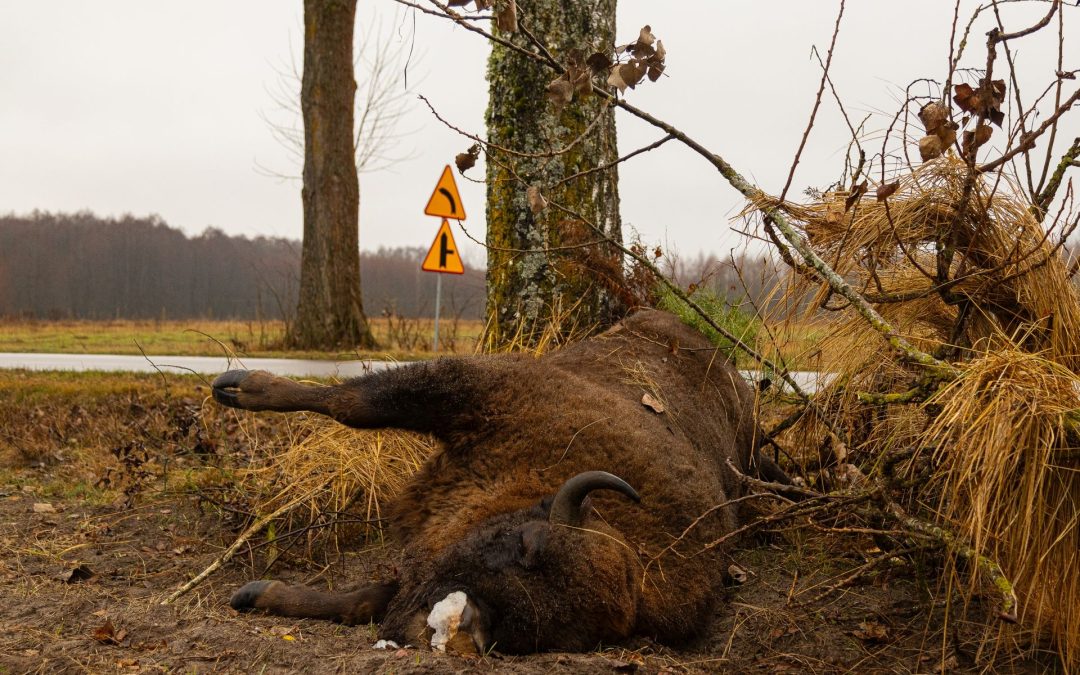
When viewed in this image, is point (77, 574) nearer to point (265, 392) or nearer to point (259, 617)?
point (259, 617)

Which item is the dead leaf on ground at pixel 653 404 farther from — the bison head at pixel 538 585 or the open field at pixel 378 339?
the bison head at pixel 538 585

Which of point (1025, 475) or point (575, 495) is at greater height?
point (1025, 475)

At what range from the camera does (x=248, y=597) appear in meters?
3.86

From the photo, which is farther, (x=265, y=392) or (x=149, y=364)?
(x=149, y=364)

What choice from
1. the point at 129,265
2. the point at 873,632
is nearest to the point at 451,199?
the point at 873,632

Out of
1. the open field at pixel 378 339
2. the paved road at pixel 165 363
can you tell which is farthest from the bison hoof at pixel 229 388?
the paved road at pixel 165 363

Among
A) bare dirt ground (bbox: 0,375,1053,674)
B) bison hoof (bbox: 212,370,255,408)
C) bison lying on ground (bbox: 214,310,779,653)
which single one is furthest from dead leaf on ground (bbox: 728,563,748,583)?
bison hoof (bbox: 212,370,255,408)

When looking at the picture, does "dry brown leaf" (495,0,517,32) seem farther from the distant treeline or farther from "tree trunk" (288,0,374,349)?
the distant treeline

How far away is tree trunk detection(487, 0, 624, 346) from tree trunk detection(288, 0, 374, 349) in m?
9.43

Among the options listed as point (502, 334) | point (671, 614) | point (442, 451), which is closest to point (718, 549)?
point (671, 614)

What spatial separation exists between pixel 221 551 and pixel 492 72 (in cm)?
370

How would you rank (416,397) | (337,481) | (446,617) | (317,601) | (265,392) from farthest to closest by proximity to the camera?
(337,481), (265,392), (416,397), (317,601), (446,617)

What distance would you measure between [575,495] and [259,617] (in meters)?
1.55

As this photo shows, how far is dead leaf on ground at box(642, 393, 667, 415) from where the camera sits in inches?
170
